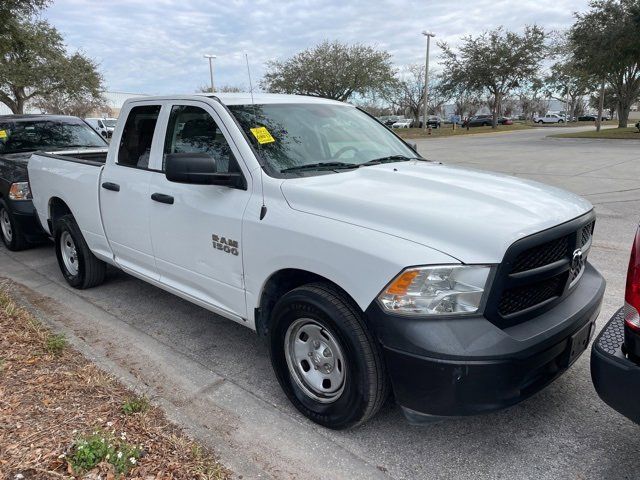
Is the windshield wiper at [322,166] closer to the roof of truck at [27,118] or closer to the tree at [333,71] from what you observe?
the roof of truck at [27,118]

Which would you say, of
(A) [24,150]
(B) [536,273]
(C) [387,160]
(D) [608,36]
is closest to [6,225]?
(A) [24,150]

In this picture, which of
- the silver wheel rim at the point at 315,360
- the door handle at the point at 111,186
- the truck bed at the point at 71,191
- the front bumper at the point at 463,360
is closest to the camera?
the front bumper at the point at 463,360

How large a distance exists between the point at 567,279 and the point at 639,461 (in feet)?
3.16

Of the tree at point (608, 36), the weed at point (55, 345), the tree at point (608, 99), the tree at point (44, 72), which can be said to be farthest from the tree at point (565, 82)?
the weed at point (55, 345)

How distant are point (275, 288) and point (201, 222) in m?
0.73

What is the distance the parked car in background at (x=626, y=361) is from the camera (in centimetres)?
208

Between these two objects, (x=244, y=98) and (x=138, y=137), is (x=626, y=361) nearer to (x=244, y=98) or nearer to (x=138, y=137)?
(x=244, y=98)

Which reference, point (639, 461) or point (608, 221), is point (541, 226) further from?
point (608, 221)

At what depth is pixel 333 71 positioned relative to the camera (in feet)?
161

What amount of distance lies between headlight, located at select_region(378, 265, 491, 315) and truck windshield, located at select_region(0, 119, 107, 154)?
645 cm

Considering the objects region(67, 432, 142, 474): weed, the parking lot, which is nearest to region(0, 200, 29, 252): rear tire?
the parking lot

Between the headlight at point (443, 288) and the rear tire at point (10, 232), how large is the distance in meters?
6.12

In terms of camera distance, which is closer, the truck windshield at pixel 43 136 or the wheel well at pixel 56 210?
the wheel well at pixel 56 210

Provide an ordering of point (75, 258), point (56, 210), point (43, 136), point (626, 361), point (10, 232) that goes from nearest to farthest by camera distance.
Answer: point (626, 361), point (75, 258), point (56, 210), point (10, 232), point (43, 136)
